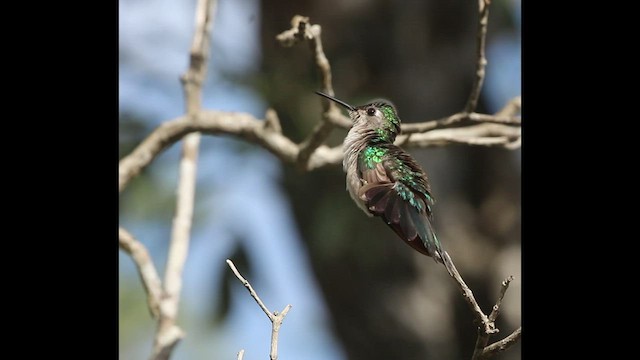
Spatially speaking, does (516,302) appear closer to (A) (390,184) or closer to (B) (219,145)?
(A) (390,184)

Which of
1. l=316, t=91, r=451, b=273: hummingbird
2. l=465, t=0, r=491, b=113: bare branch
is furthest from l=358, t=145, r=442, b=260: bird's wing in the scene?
l=465, t=0, r=491, b=113: bare branch

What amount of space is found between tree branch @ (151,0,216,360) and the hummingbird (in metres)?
0.54

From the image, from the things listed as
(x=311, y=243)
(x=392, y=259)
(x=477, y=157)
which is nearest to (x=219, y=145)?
(x=311, y=243)

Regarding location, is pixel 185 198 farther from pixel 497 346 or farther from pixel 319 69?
pixel 497 346

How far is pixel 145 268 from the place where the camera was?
5.70ft

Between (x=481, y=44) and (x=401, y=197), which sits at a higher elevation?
(x=481, y=44)

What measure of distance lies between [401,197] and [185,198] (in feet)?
2.26

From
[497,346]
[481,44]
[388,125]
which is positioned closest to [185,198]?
[388,125]

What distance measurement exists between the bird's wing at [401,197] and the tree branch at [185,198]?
1.94ft
